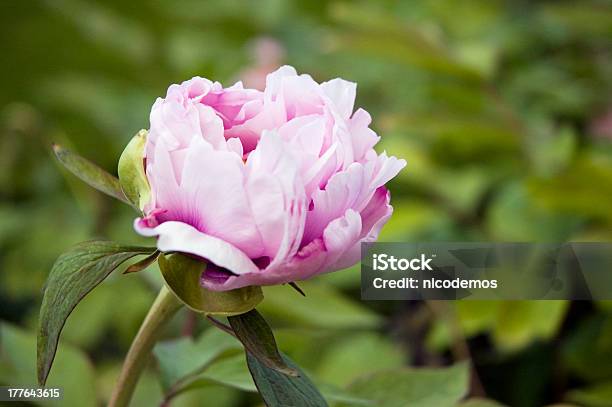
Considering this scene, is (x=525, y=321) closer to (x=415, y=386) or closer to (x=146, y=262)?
(x=415, y=386)

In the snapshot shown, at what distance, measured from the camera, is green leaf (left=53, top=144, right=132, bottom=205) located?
234mm

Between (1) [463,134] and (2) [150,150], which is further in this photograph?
(1) [463,134]

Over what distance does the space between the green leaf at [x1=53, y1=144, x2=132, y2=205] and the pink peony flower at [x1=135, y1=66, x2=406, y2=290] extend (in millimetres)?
27

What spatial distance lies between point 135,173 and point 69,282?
0.12 ft

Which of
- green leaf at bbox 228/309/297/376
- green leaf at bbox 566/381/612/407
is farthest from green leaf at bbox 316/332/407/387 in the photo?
green leaf at bbox 228/309/297/376

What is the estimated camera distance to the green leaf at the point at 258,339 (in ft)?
0.66

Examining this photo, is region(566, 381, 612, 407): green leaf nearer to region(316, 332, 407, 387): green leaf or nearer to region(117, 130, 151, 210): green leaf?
region(316, 332, 407, 387): green leaf

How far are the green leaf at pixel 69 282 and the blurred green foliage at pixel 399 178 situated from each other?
0.27 ft

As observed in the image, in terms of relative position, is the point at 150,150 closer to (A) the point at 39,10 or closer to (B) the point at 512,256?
(B) the point at 512,256

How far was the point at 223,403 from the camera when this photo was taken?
438 millimetres

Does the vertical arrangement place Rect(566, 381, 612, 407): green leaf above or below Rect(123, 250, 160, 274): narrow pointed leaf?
below

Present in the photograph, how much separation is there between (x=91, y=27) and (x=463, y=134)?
744 mm

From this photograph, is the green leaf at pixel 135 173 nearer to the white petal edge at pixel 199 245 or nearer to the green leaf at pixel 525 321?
the white petal edge at pixel 199 245

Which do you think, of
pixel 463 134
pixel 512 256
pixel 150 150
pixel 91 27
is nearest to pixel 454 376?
pixel 512 256
